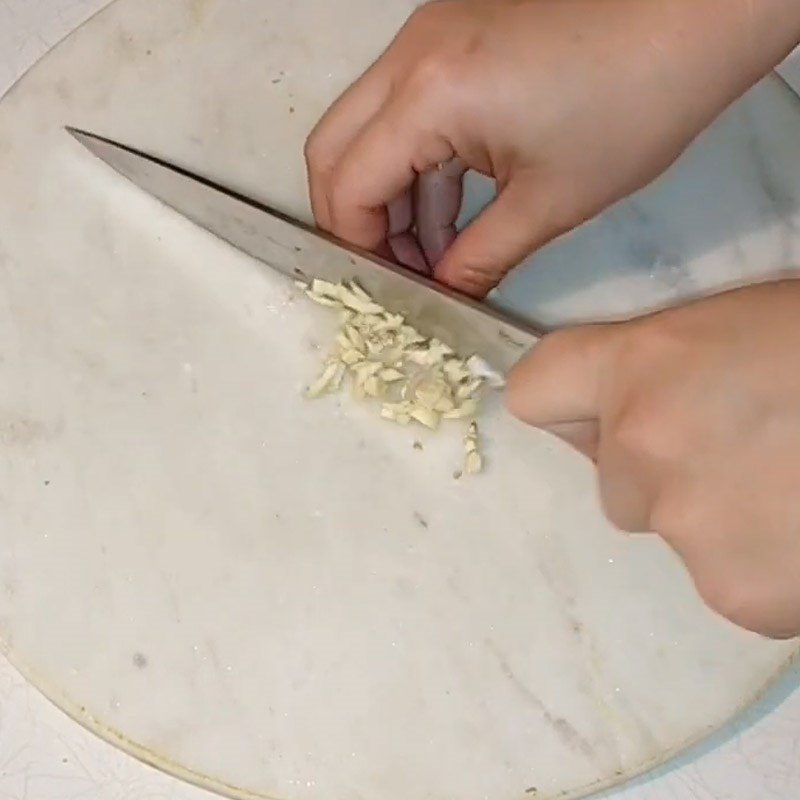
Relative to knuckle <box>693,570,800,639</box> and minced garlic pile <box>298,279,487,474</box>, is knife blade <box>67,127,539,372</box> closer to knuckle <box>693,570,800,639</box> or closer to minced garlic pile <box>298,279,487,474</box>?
minced garlic pile <box>298,279,487,474</box>

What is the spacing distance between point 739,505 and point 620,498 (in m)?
0.10

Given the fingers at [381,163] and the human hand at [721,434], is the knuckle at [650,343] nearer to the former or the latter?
the human hand at [721,434]

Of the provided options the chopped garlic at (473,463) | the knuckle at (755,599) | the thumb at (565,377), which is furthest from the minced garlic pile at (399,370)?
the knuckle at (755,599)

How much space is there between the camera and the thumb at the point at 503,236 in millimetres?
688

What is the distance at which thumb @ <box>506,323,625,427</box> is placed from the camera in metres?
0.61

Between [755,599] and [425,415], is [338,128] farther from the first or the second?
[755,599]

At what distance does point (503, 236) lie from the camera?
2.32 feet

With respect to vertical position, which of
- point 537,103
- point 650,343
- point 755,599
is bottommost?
point 755,599

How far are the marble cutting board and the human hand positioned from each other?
0.17 metres

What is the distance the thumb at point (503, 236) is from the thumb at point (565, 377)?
79 mm

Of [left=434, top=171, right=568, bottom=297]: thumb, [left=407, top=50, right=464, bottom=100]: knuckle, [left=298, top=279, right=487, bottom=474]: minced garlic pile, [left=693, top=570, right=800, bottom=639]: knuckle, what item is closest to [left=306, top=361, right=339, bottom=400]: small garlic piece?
[left=298, top=279, right=487, bottom=474]: minced garlic pile

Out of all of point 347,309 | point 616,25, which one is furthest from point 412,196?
point 616,25

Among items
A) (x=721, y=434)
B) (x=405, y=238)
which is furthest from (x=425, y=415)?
(x=721, y=434)

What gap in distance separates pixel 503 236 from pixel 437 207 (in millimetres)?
96
